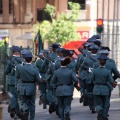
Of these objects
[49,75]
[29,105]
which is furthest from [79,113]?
[29,105]

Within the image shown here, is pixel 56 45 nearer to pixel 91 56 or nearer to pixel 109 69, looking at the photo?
pixel 91 56

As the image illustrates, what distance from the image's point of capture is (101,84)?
58.1 ft

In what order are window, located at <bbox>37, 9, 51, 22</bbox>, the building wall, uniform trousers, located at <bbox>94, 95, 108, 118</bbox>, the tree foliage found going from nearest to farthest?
uniform trousers, located at <bbox>94, 95, 108, 118</bbox> < the tree foliage < window, located at <bbox>37, 9, 51, 22</bbox> < the building wall

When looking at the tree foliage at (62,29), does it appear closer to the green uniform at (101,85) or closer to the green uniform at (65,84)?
the green uniform at (101,85)

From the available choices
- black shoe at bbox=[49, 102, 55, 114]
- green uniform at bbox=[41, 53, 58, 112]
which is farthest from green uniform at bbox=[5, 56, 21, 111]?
black shoe at bbox=[49, 102, 55, 114]

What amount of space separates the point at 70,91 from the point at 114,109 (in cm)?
447

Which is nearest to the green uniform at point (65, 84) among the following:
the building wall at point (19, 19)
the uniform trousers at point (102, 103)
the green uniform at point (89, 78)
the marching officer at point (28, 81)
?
the marching officer at point (28, 81)

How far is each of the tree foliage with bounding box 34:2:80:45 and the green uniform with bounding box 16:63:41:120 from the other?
25.5m

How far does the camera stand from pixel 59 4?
4803cm

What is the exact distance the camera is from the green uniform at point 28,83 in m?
17.7

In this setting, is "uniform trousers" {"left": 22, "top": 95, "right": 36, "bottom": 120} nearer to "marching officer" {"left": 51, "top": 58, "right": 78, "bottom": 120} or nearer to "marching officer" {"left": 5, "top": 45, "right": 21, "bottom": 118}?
"marching officer" {"left": 51, "top": 58, "right": 78, "bottom": 120}

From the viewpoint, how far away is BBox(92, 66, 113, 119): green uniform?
17531 mm

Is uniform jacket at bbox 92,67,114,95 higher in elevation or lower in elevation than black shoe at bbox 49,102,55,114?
higher

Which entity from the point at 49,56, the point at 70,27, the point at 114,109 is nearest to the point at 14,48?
the point at 49,56
